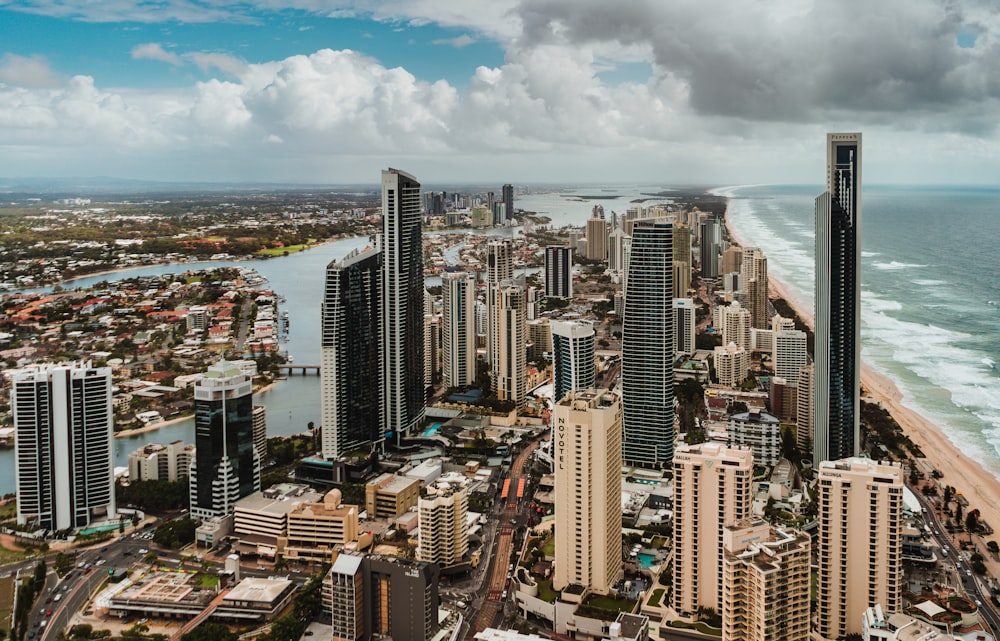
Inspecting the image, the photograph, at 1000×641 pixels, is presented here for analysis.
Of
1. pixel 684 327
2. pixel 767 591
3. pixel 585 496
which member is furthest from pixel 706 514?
pixel 684 327

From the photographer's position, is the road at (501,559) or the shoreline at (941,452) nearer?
the road at (501,559)

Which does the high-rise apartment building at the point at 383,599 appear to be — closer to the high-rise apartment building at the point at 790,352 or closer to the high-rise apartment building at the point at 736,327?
the high-rise apartment building at the point at 790,352

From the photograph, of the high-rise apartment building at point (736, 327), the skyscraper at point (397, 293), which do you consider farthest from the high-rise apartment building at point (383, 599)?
the high-rise apartment building at point (736, 327)

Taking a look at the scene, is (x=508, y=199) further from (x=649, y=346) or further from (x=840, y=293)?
(x=840, y=293)

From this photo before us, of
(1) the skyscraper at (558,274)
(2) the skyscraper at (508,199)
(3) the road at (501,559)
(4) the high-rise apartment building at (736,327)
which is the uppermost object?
(2) the skyscraper at (508,199)

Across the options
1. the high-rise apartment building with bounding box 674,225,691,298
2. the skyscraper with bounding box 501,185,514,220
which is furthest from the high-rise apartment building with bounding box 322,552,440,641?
the skyscraper with bounding box 501,185,514,220

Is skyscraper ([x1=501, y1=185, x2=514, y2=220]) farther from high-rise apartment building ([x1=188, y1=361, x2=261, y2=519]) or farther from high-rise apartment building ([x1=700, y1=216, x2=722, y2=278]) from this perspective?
high-rise apartment building ([x1=188, y1=361, x2=261, y2=519])
